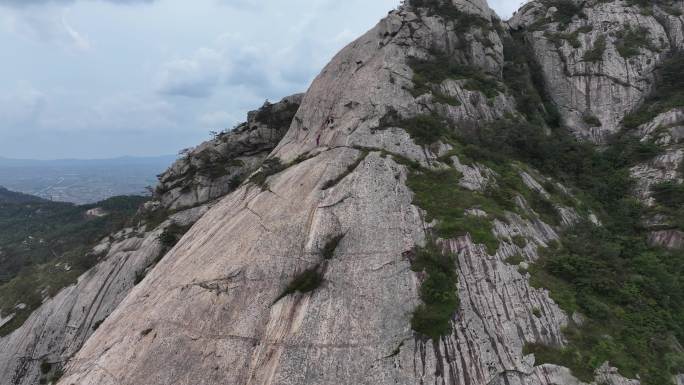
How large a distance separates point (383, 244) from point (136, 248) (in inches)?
1090

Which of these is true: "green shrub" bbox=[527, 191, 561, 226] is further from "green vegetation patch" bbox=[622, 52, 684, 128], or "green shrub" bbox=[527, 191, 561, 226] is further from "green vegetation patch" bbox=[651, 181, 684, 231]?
"green vegetation patch" bbox=[622, 52, 684, 128]

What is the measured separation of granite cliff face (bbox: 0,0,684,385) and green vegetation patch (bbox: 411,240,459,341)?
4.0 inches

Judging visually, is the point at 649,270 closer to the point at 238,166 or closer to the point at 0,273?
the point at 238,166

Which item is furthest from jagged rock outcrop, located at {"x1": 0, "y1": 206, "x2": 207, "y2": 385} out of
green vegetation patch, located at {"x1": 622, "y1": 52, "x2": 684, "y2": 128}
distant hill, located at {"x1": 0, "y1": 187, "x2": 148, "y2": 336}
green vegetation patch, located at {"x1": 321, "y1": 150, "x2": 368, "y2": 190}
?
green vegetation patch, located at {"x1": 622, "y1": 52, "x2": 684, "y2": 128}

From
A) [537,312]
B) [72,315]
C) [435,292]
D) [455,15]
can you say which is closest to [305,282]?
[435,292]

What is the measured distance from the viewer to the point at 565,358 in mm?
15383

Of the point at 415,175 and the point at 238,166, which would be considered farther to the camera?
the point at 238,166

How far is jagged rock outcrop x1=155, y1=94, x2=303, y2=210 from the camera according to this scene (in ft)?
134

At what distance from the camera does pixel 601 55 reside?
133 feet

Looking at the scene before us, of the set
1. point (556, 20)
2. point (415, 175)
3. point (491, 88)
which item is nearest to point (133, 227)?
point (415, 175)

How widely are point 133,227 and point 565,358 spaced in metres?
42.6

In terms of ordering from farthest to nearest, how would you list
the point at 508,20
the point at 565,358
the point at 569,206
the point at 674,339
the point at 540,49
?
1. the point at 508,20
2. the point at 540,49
3. the point at 569,206
4. the point at 674,339
5. the point at 565,358

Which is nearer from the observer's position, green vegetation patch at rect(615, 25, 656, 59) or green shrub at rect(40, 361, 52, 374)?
green shrub at rect(40, 361, 52, 374)

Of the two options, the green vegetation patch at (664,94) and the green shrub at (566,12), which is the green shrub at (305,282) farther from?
the green shrub at (566,12)
